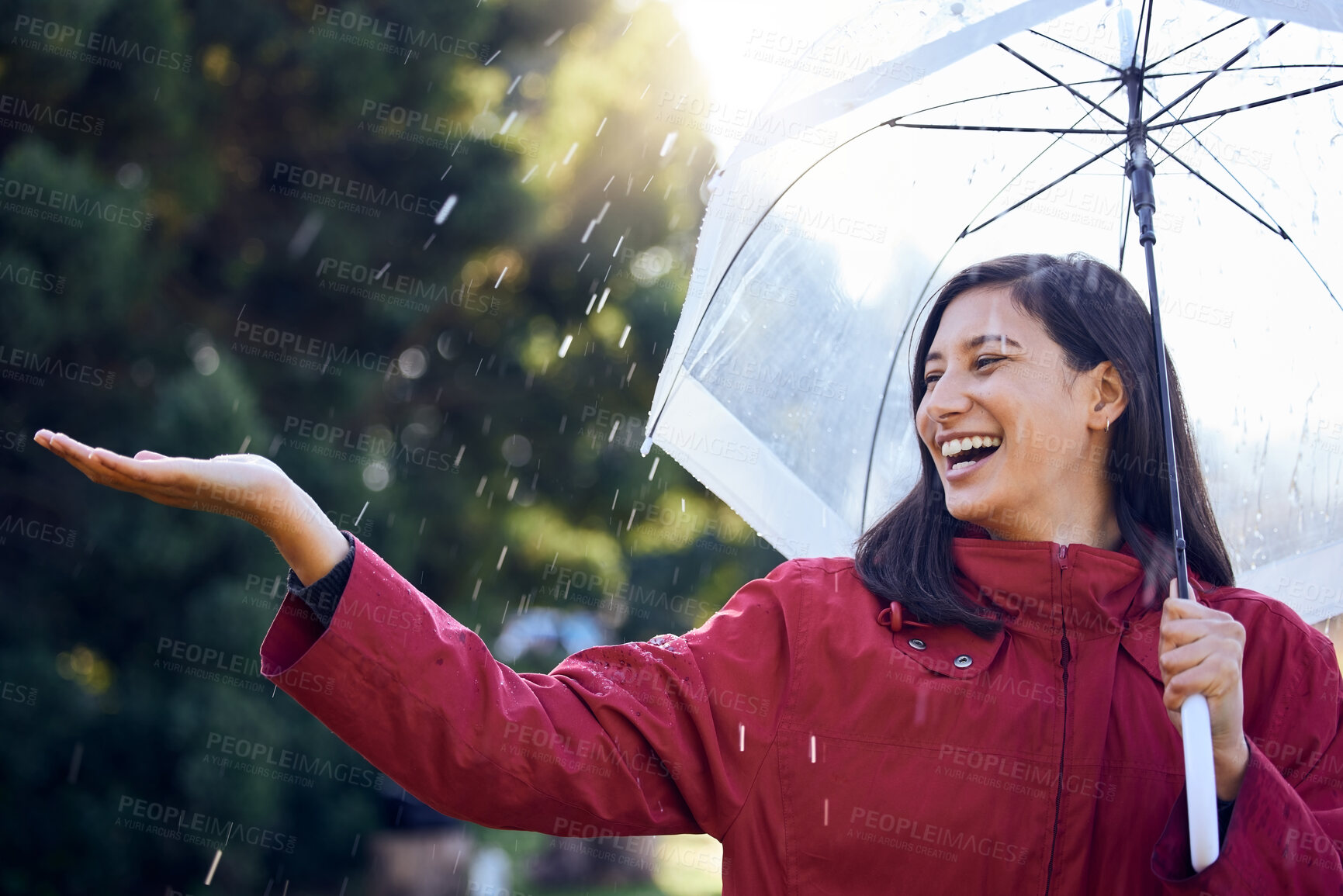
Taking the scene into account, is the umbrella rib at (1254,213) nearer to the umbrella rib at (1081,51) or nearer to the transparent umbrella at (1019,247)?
the transparent umbrella at (1019,247)

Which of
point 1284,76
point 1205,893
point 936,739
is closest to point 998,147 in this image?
point 1284,76

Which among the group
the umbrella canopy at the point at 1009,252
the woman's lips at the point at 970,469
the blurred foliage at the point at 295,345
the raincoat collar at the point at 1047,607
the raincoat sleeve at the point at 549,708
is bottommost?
the raincoat sleeve at the point at 549,708

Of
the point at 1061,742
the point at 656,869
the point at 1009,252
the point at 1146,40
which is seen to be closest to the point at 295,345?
the point at 1009,252

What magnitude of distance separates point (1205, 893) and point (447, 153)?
7104mm

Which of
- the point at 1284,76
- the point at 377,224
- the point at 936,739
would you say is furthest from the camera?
the point at 377,224

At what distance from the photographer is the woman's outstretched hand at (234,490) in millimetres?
1184

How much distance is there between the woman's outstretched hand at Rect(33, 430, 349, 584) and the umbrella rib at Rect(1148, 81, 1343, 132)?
1.77m

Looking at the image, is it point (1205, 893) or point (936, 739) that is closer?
point (1205, 893)

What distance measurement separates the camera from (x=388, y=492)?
6.98m

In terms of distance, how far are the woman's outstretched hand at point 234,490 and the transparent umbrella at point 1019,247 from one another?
3.44 feet

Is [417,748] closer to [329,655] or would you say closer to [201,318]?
[329,655]

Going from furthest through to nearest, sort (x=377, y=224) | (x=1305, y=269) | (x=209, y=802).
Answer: (x=377, y=224) → (x=209, y=802) → (x=1305, y=269)

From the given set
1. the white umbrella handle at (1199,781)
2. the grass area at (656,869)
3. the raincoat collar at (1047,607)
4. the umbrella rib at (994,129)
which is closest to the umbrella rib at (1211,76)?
the umbrella rib at (994,129)

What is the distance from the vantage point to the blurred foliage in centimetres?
570
